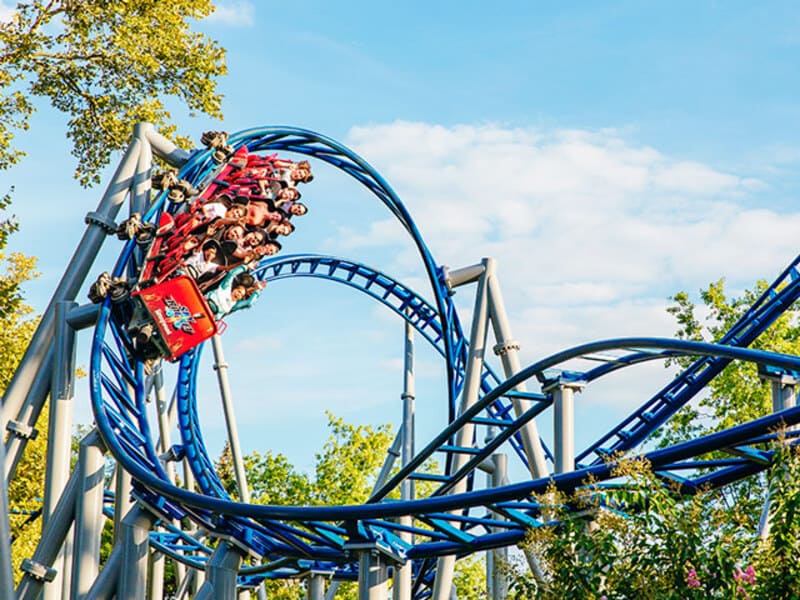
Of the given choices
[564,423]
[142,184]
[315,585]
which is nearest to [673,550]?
[564,423]

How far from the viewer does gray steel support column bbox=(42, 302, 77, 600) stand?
1008 cm

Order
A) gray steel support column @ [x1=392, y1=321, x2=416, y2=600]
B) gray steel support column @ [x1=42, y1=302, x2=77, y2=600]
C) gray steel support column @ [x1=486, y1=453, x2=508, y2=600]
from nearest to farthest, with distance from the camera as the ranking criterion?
gray steel support column @ [x1=42, y1=302, x2=77, y2=600]
gray steel support column @ [x1=486, y1=453, x2=508, y2=600]
gray steel support column @ [x1=392, y1=321, x2=416, y2=600]

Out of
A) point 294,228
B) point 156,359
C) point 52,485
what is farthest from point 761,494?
point 52,485

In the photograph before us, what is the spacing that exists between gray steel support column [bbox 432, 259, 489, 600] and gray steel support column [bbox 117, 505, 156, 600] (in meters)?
2.71

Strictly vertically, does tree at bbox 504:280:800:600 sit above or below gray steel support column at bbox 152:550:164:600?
below

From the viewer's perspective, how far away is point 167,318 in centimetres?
1088

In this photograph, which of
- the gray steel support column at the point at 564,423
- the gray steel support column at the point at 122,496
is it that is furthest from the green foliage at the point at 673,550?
the gray steel support column at the point at 122,496

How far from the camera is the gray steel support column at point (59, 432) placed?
397 inches

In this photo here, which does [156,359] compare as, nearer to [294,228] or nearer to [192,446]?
[192,446]

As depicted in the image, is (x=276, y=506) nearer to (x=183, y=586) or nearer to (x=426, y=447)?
(x=426, y=447)

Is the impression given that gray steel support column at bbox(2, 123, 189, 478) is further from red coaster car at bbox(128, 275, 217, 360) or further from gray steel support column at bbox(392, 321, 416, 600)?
gray steel support column at bbox(392, 321, 416, 600)

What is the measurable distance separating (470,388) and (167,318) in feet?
10.1

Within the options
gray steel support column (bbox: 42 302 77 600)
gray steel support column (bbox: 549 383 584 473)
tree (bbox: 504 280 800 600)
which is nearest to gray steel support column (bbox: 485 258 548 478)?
gray steel support column (bbox: 549 383 584 473)

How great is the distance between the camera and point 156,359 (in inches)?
437
